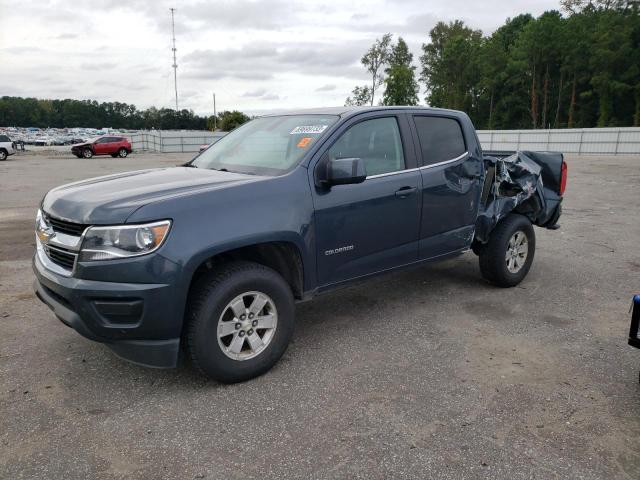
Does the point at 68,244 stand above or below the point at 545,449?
above

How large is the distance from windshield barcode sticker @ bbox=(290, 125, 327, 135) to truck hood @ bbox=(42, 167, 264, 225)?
64 centimetres

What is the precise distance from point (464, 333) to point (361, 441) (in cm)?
179

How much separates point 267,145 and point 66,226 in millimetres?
1674

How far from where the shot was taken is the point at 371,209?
156 inches

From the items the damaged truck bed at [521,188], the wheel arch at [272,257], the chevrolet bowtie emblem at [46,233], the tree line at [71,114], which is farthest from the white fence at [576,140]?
the tree line at [71,114]

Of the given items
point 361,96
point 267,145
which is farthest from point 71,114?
point 267,145

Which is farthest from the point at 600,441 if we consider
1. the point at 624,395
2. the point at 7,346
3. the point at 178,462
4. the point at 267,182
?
the point at 7,346

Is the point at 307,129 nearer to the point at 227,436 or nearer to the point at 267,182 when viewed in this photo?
the point at 267,182

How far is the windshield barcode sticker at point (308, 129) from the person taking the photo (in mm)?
3938

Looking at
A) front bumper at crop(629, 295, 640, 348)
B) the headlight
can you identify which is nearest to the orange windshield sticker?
the headlight

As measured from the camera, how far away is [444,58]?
79.9 metres

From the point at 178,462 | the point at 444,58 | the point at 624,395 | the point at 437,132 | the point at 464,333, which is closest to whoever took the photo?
the point at 178,462

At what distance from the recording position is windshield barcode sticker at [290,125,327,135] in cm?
394

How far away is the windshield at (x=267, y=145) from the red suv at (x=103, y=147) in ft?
105
